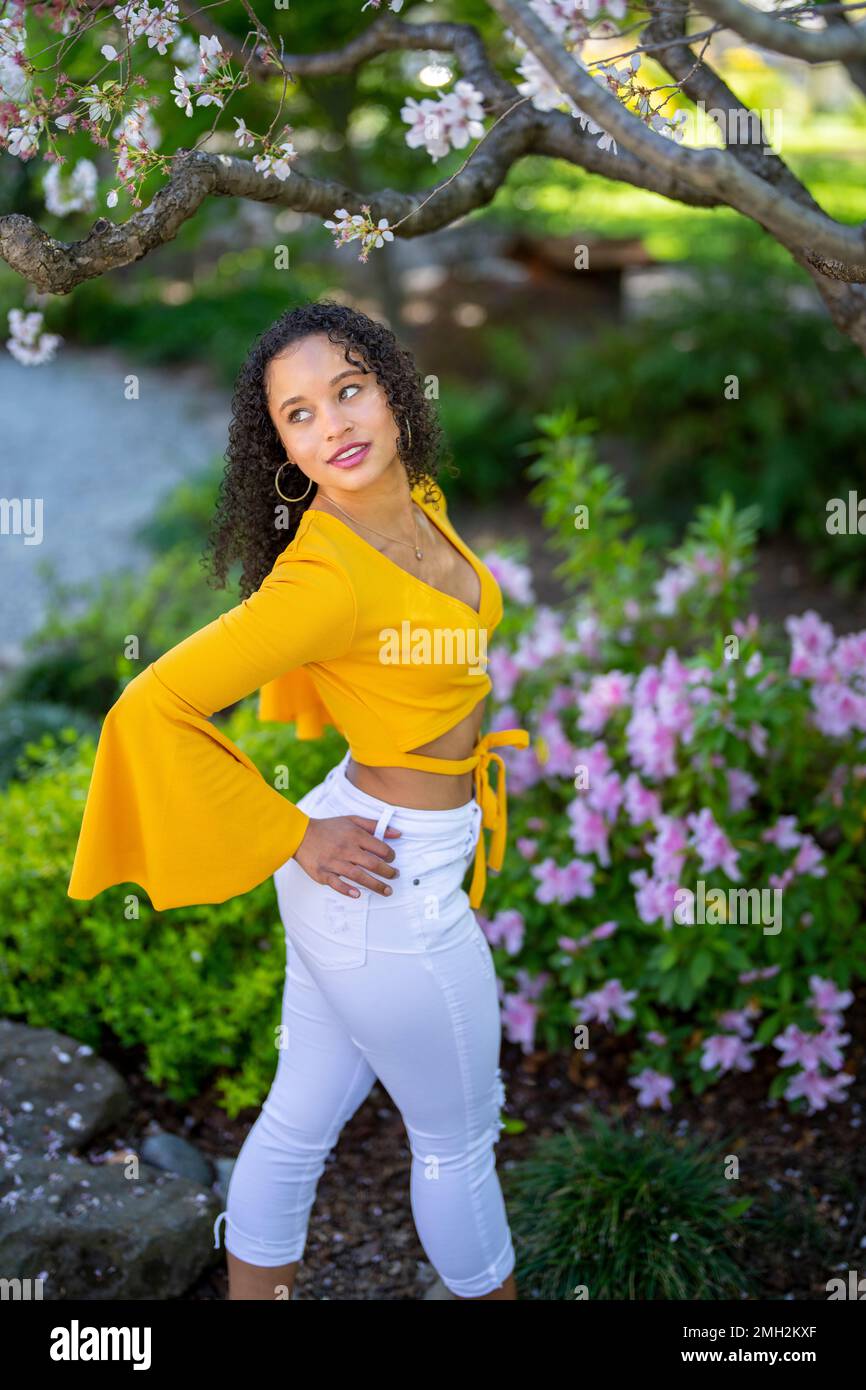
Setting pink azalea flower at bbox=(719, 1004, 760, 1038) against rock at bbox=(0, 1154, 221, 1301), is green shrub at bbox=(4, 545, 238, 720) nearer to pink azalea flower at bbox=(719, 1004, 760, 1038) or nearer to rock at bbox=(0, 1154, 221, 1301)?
rock at bbox=(0, 1154, 221, 1301)

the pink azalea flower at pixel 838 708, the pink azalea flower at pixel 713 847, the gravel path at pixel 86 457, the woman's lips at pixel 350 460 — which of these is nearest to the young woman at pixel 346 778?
the woman's lips at pixel 350 460

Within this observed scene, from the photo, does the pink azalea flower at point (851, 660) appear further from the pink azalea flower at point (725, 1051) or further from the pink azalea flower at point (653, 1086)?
the pink azalea flower at point (653, 1086)

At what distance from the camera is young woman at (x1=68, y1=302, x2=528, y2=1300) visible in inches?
81.7

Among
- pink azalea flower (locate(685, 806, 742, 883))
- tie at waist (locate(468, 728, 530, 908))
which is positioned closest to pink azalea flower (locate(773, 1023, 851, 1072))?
pink azalea flower (locate(685, 806, 742, 883))

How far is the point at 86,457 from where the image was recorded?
9531 millimetres

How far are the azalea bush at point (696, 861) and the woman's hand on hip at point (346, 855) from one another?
3.93 ft

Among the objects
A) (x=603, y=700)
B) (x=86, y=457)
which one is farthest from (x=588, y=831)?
(x=86, y=457)

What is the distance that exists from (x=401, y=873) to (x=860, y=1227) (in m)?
1.51

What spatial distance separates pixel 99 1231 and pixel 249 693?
4.32 ft

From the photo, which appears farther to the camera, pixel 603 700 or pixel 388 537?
pixel 603 700

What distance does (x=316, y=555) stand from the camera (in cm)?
Answer: 205

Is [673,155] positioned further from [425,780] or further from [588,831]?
[588,831]

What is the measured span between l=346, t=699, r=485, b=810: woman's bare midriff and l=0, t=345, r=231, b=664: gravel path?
456 centimetres

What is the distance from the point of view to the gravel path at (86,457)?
7691 mm
